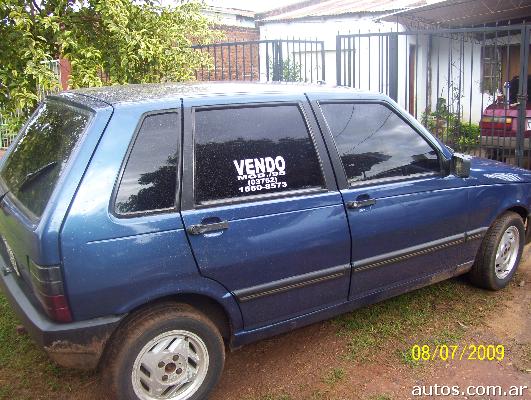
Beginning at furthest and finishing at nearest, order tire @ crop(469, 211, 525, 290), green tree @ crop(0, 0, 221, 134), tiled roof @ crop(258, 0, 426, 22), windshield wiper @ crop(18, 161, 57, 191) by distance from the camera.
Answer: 1. tiled roof @ crop(258, 0, 426, 22)
2. green tree @ crop(0, 0, 221, 134)
3. tire @ crop(469, 211, 525, 290)
4. windshield wiper @ crop(18, 161, 57, 191)

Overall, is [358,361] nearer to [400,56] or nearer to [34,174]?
[34,174]

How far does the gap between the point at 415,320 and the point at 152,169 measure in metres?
2.36

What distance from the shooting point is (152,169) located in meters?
2.70

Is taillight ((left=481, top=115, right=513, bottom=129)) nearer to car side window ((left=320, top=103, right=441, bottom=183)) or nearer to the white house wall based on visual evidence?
the white house wall

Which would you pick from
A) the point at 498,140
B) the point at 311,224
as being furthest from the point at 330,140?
the point at 498,140

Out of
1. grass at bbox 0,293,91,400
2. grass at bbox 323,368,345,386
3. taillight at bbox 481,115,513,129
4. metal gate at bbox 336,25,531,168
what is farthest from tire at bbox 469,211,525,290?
taillight at bbox 481,115,513,129

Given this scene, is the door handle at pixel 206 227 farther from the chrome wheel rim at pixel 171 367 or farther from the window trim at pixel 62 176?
the window trim at pixel 62 176

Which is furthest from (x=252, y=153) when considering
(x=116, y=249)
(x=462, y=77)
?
(x=462, y=77)

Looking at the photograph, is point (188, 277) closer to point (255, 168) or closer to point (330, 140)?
point (255, 168)

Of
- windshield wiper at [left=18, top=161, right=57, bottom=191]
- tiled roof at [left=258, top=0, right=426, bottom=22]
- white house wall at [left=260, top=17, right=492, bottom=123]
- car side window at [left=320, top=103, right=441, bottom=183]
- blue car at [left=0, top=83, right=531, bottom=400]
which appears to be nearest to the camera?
blue car at [left=0, top=83, right=531, bottom=400]

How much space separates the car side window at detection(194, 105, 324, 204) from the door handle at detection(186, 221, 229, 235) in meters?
0.14

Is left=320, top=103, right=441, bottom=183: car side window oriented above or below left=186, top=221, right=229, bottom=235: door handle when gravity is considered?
above

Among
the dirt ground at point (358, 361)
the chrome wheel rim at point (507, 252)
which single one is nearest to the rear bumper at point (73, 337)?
the dirt ground at point (358, 361)

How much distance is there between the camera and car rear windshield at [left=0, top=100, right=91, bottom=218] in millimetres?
2652
